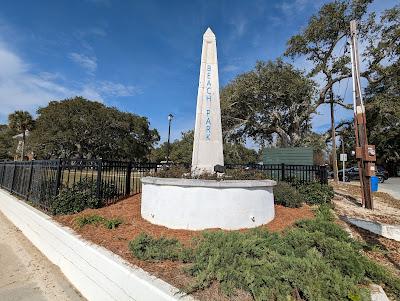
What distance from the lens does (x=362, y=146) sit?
11.1 m

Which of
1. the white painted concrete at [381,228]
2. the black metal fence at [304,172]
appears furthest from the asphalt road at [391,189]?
the white painted concrete at [381,228]

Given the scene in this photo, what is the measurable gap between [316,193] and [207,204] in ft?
19.4

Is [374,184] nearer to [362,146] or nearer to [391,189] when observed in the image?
[362,146]

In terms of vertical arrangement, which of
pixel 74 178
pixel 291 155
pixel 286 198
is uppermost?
pixel 291 155

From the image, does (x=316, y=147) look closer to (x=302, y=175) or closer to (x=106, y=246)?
(x=302, y=175)

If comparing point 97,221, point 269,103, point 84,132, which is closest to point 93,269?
point 97,221

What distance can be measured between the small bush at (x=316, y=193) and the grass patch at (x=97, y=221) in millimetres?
6983

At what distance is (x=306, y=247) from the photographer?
4074 mm

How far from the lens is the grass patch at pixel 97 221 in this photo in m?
5.73

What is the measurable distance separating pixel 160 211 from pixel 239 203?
5.87 feet

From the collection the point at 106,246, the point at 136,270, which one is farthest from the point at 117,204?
the point at 136,270

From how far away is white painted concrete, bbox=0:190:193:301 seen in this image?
3.14 metres

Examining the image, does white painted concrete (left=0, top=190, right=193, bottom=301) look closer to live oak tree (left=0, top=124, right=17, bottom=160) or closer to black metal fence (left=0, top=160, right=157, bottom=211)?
black metal fence (left=0, top=160, right=157, bottom=211)

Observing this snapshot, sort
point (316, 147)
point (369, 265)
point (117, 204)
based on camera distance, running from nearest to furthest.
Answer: point (369, 265) < point (117, 204) < point (316, 147)
